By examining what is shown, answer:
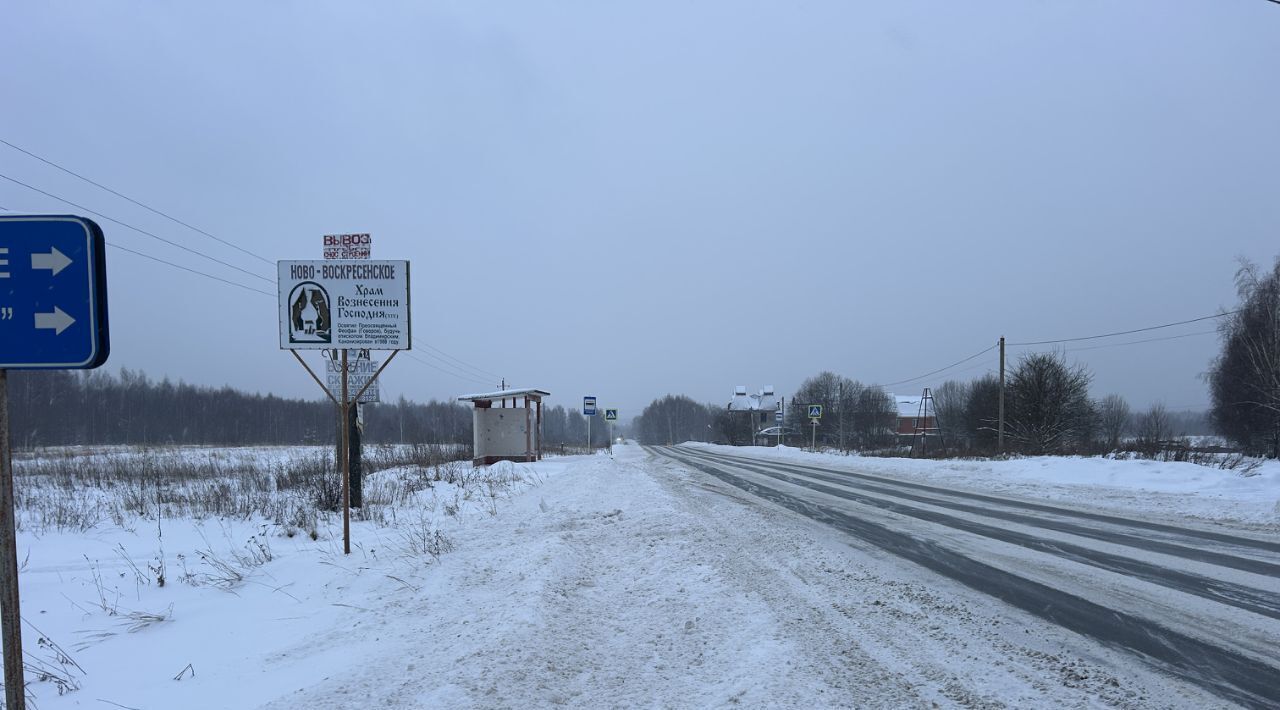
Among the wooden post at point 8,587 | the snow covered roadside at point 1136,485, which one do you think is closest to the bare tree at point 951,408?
the snow covered roadside at point 1136,485

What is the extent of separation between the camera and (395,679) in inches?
162

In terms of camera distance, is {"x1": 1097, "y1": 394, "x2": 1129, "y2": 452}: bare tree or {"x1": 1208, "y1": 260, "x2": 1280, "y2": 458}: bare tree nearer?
{"x1": 1208, "y1": 260, "x2": 1280, "y2": 458}: bare tree

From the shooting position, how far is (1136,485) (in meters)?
16.1

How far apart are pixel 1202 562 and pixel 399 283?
1074 centimetres

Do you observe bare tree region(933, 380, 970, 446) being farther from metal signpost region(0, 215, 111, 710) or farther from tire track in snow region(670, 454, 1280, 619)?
metal signpost region(0, 215, 111, 710)

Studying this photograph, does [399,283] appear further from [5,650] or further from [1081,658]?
[1081,658]

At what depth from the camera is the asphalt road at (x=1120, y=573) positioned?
4359 millimetres

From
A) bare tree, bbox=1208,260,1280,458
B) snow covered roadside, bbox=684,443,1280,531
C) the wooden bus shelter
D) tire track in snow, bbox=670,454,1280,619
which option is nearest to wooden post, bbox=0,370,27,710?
A: tire track in snow, bbox=670,454,1280,619

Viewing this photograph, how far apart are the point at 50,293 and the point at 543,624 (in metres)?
3.83

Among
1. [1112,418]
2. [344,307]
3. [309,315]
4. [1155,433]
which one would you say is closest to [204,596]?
[309,315]

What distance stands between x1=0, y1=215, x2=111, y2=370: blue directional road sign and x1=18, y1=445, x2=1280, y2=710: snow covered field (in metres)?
2.53

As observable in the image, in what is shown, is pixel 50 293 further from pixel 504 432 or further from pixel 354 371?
pixel 504 432

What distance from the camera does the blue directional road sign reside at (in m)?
2.75

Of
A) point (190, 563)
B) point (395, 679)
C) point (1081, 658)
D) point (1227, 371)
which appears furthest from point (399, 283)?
point (1227, 371)
